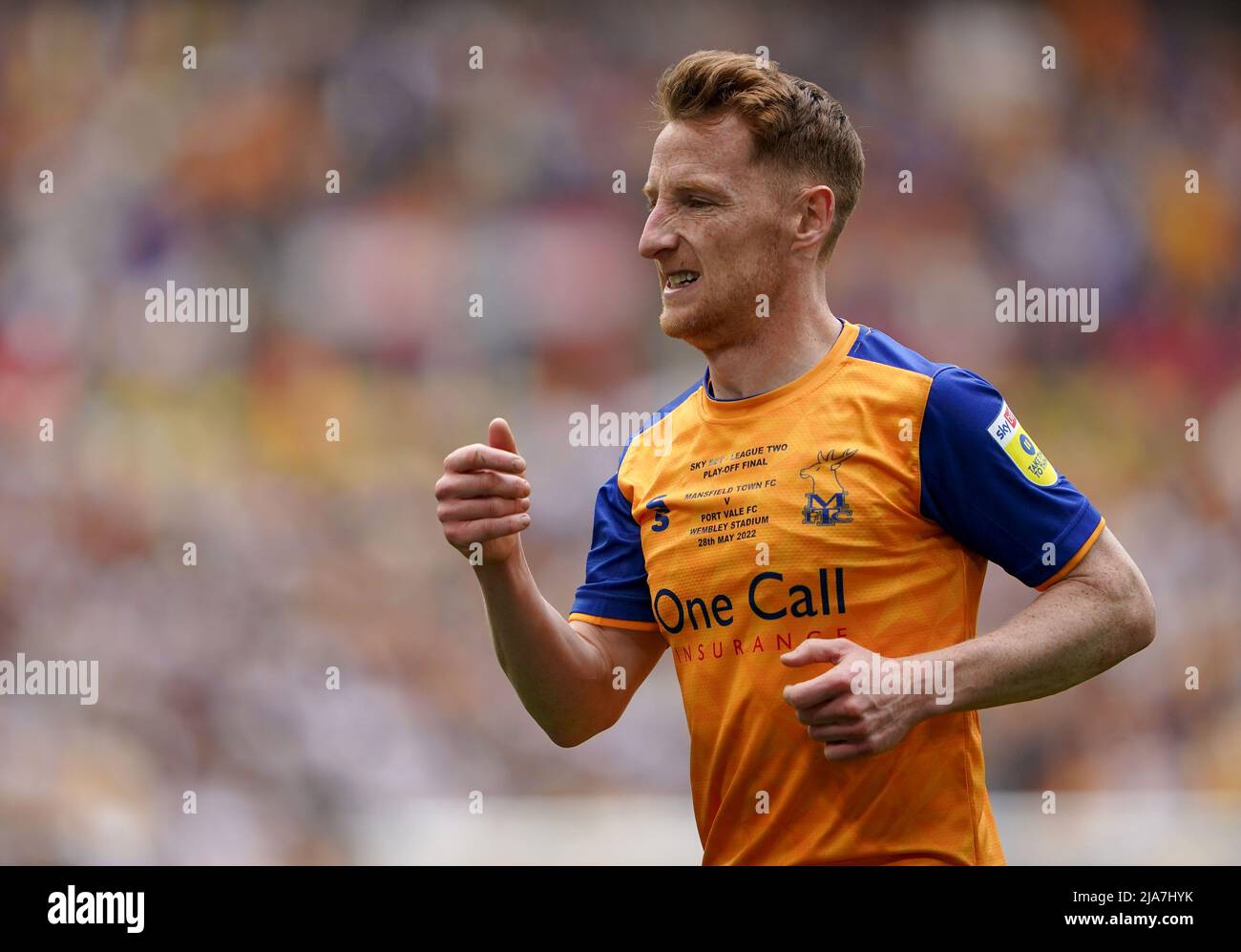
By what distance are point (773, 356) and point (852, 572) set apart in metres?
0.50

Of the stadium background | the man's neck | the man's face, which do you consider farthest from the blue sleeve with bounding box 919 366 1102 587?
the stadium background

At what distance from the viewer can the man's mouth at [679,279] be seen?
2594 mm

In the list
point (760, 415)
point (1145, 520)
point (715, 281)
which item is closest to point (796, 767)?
point (760, 415)

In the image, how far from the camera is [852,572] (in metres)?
2.34

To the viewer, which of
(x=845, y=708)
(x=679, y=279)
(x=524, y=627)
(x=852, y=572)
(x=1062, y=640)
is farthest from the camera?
(x=679, y=279)

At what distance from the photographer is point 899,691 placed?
6.99 ft

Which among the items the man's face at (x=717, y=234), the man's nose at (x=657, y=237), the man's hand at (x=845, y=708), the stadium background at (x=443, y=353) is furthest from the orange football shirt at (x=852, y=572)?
the stadium background at (x=443, y=353)

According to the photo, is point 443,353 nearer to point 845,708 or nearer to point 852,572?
point 852,572

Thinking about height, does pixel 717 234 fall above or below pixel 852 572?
above

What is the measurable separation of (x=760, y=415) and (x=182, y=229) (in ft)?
16.6

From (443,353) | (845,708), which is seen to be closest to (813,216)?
(845,708)

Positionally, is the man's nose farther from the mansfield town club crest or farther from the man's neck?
the mansfield town club crest

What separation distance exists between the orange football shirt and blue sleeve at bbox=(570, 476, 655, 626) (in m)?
0.15

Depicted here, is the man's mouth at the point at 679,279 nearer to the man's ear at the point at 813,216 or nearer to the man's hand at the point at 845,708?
the man's ear at the point at 813,216
